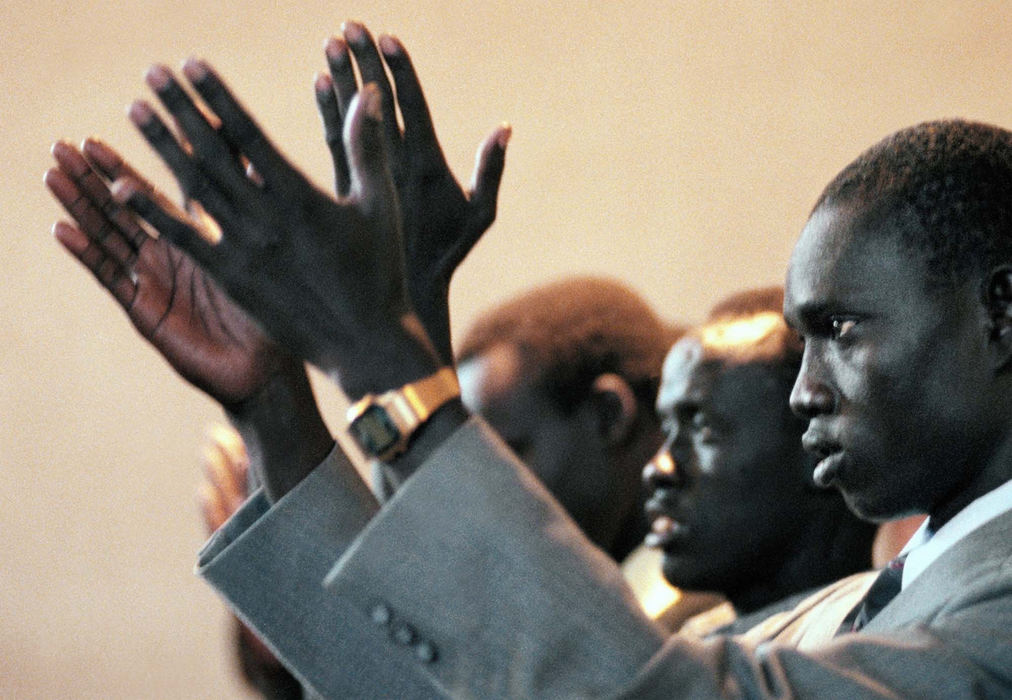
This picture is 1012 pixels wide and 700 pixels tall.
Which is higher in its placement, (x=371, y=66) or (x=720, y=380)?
(x=371, y=66)

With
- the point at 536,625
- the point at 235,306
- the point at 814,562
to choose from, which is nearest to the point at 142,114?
the point at 235,306

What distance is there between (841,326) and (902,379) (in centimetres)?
8

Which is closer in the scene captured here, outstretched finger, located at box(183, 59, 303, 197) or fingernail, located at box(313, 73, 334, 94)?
outstretched finger, located at box(183, 59, 303, 197)

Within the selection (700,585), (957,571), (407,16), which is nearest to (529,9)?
(407,16)

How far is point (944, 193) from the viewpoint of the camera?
4.62 ft

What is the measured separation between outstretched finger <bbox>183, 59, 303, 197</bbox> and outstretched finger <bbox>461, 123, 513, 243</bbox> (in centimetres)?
40

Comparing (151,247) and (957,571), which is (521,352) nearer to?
(151,247)

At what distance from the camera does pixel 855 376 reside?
1.38m

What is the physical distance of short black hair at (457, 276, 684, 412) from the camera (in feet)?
10.1

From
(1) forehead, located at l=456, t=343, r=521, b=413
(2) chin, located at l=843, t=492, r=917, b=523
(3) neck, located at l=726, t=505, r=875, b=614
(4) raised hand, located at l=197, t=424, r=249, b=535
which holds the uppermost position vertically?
(4) raised hand, located at l=197, t=424, r=249, b=535

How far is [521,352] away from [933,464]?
1757mm

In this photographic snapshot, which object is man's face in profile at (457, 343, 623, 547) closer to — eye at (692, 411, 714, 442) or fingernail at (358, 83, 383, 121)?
eye at (692, 411, 714, 442)

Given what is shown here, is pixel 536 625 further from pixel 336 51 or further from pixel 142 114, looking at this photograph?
pixel 336 51

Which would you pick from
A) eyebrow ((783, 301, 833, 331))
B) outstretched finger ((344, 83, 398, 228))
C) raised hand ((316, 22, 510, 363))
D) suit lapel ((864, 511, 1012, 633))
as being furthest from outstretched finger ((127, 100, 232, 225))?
suit lapel ((864, 511, 1012, 633))
